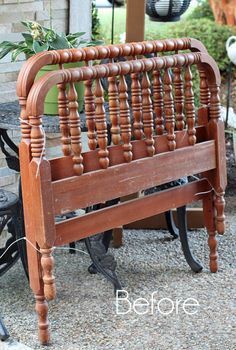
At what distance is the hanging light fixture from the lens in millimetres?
4230

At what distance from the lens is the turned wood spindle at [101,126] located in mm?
Result: 2891

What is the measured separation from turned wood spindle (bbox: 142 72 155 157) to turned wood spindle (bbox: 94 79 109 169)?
215mm

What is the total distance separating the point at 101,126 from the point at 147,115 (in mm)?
238

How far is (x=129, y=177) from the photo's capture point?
3064 mm

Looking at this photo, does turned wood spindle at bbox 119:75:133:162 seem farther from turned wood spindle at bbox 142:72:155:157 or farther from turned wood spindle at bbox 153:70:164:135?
turned wood spindle at bbox 153:70:164:135

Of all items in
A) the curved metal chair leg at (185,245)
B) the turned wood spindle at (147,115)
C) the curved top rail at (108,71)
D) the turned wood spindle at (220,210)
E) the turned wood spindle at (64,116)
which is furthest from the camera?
the curved metal chair leg at (185,245)

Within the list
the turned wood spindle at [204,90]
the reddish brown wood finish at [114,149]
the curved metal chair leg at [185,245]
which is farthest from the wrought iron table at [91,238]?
the turned wood spindle at [204,90]

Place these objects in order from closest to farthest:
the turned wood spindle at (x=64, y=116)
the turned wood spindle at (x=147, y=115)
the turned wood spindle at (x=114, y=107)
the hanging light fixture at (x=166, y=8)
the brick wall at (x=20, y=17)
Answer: the turned wood spindle at (x=64, y=116) < the turned wood spindle at (x=114, y=107) < the turned wood spindle at (x=147, y=115) < the brick wall at (x=20, y=17) < the hanging light fixture at (x=166, y=8)

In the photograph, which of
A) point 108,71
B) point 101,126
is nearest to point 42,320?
point 101,126

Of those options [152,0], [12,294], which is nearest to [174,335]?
[12,294]

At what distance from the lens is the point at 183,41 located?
316cm

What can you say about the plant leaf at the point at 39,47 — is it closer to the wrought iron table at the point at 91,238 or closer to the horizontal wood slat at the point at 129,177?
the wrought iron table at the point at 91,238

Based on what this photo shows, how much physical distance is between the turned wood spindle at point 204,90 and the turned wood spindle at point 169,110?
221 mm

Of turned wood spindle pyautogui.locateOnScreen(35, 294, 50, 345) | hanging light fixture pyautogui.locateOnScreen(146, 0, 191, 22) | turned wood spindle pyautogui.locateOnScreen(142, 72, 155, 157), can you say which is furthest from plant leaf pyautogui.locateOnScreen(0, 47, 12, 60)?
hanging light fixture pyautogui.locateOnScreen(146, 0, 191, 22)
